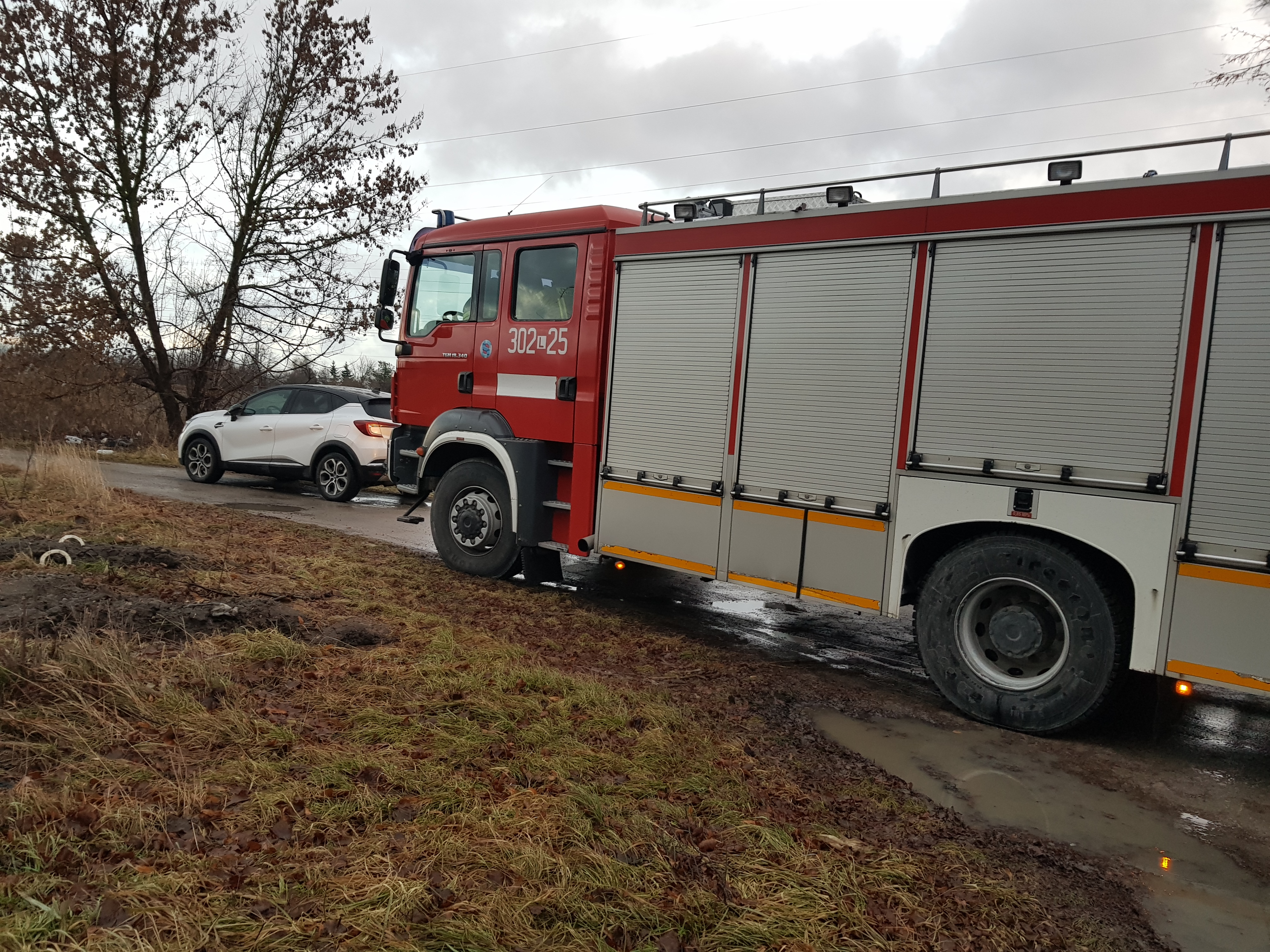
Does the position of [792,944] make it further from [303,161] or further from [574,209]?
[303,161]

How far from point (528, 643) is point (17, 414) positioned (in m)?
18.8

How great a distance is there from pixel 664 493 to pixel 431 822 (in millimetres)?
3689

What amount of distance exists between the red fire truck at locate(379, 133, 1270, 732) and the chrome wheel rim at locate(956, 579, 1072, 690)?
1 cm

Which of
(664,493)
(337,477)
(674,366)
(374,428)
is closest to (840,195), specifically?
(674,366)

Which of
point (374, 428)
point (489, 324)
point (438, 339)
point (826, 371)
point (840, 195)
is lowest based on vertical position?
point (374, 428)

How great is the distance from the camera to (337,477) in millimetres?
12812

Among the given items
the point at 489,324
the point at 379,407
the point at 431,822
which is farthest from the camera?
the point at 379,407

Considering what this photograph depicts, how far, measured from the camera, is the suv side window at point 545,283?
7.30 m

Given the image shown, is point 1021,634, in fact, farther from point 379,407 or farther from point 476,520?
point 379,407

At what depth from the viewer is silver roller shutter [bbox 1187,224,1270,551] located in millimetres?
4230

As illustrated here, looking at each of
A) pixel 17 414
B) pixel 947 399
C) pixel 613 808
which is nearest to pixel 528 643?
pixel 613 808

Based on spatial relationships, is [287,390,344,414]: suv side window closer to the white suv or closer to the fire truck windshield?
the white suv

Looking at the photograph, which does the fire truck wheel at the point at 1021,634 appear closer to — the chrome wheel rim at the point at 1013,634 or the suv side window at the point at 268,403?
the chrome wheel rim at the point at 1013,634

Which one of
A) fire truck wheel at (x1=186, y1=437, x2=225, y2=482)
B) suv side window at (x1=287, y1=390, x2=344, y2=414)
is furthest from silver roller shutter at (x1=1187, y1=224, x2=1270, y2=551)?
fire truck wheel at (x1=186, y1=437, x2=225, y2=482)
